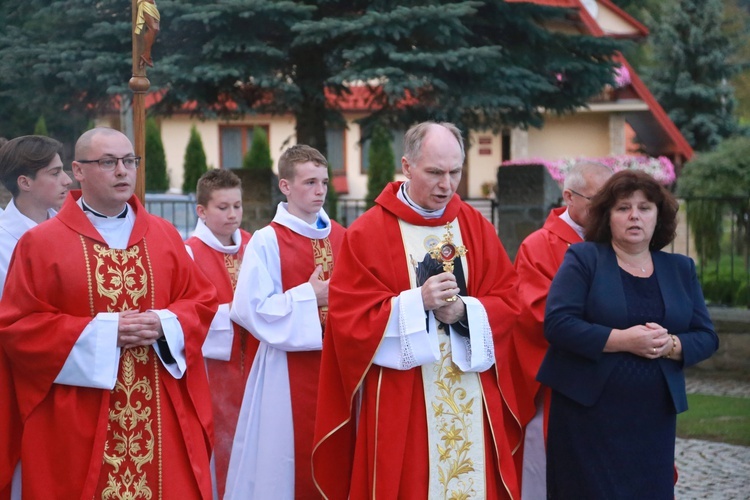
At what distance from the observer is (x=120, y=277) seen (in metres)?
4.72

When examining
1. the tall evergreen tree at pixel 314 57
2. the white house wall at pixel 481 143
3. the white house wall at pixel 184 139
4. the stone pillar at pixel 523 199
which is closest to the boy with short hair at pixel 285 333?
the tall evergreen tree at pixel 314 57

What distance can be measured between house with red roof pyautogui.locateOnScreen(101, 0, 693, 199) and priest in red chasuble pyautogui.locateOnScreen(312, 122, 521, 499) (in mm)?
18107

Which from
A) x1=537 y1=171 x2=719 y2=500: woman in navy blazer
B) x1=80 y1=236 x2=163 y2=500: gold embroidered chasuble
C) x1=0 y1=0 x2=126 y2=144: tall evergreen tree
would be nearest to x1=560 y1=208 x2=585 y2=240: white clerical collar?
x1=537 y1=171 x2=719 y2=500: woman in navy blazer

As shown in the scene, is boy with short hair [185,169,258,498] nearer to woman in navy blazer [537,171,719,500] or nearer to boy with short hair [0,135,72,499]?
boy with short hair [0,135,72,499]

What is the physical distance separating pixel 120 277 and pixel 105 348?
0.35 metres

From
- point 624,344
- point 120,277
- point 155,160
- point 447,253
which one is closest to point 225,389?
point 120,277

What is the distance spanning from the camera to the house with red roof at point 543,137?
83.3 ft

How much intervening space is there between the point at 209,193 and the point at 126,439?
2.14 m

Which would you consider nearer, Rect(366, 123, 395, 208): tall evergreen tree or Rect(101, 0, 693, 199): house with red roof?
Rect(101, 0, 693, 199): house with red roof

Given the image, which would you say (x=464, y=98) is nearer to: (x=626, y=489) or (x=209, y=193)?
(x=209, y=193)

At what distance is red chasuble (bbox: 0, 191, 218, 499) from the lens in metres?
4.55

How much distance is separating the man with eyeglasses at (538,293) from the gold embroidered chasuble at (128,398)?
198cm

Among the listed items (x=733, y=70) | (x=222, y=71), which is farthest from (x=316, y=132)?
(x=733, y=70)

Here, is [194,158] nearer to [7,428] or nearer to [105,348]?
[7,428]
